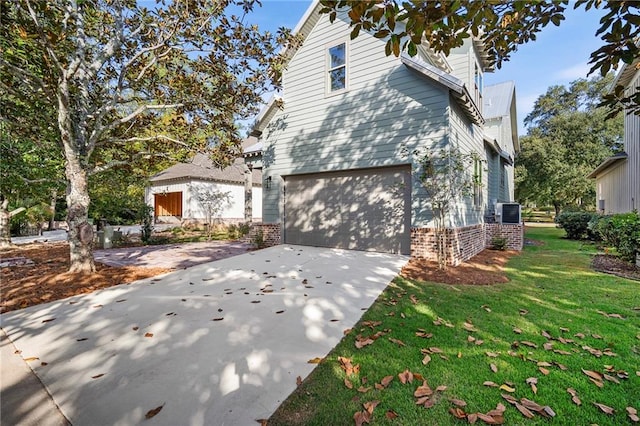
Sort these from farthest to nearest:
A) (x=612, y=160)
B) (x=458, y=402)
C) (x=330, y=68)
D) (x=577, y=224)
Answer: (x=577, y=224)
(x=612, y=160)
(x=330, y=68)
(x=458, y=402)

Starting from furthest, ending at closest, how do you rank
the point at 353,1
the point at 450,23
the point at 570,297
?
the point at 570,297 → the point at 450,23 → the point at 353,1

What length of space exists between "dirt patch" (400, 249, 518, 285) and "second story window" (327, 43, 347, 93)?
5758 mm

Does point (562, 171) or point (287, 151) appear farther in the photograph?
point (562, 171)

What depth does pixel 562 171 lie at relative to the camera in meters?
25.2

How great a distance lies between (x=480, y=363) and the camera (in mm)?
2734

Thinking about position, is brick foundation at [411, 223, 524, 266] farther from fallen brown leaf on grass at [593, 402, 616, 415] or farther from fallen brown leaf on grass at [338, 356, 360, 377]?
fallen brown leaf on grass at [338, 356, 360, 377]

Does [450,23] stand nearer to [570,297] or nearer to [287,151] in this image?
[570,297]

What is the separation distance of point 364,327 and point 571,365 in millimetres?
1989

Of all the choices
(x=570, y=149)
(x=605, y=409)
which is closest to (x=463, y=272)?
(x=605, y=409)

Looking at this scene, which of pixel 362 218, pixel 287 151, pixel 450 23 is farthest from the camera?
pixel 287 151

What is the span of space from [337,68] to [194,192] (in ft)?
45.7

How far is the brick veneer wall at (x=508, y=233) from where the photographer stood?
10.1 meters

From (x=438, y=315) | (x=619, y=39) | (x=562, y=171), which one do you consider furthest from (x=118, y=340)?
(x=562, y=171)

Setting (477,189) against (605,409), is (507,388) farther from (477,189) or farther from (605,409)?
(477,189)
